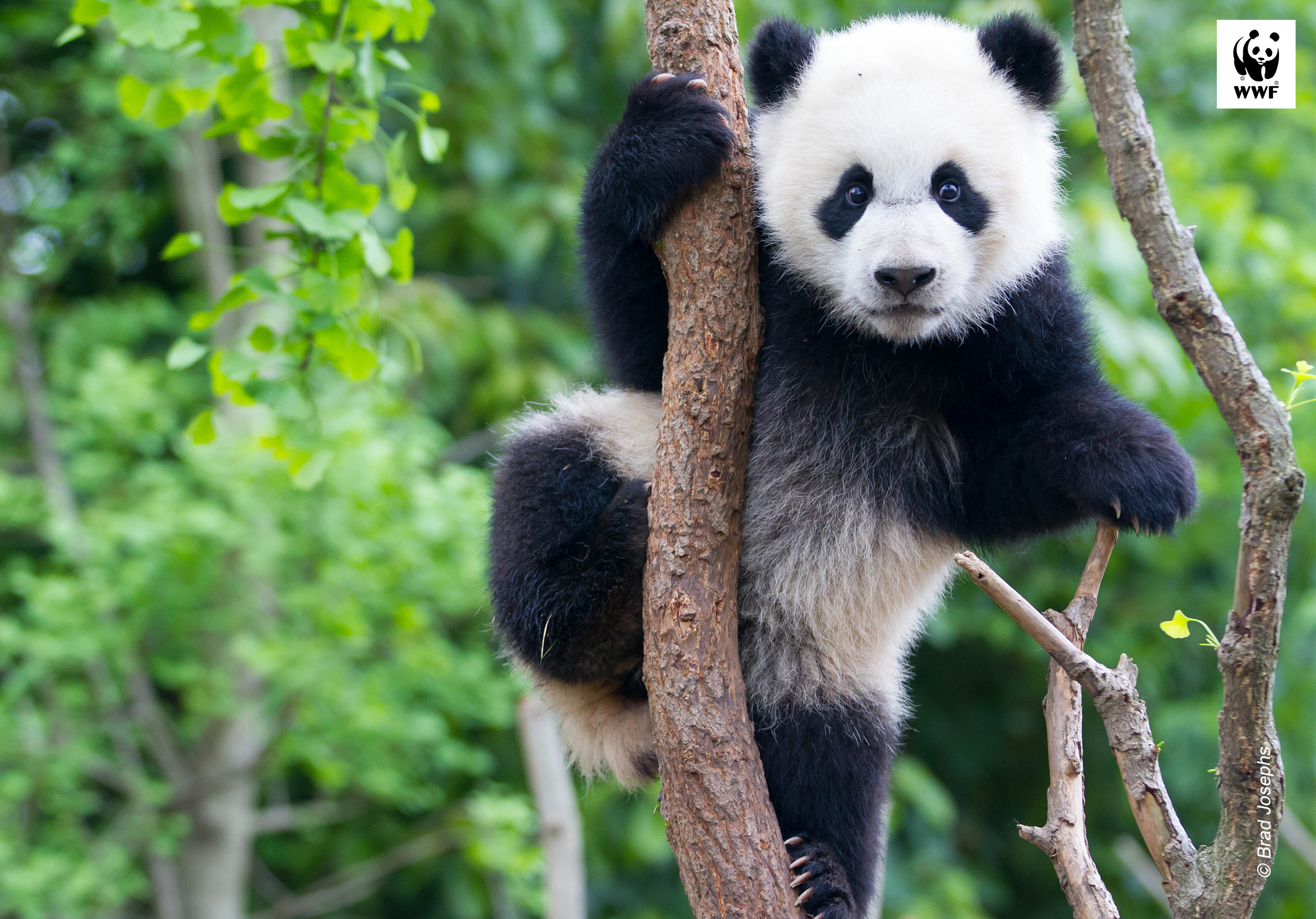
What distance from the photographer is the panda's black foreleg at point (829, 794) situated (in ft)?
7.51

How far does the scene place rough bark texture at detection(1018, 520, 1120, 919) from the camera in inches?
71.4

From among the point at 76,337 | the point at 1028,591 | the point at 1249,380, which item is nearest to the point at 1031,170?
the point at 1249,380

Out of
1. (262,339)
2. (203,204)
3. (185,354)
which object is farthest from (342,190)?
(203,204)

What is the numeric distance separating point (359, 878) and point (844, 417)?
3.38m

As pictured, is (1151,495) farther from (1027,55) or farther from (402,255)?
(402,255)

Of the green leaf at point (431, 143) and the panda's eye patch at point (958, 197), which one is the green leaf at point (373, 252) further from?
the panda's eye patch at point (958, 197)

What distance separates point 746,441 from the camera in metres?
2.20

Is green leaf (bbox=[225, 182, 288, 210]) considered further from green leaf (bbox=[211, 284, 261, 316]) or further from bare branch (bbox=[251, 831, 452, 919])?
bare branch (bbox=[251, 831, 452, 919])

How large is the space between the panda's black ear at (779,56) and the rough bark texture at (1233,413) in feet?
3.37

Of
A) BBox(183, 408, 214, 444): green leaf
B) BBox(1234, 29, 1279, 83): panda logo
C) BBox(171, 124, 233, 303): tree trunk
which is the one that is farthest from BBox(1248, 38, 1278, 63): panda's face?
BBox(171, 124, 233, 303): tree trunk

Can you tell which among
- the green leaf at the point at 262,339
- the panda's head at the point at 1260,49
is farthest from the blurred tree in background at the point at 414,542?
the green leaf at the point at 262,339

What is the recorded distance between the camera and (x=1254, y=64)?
369 centimetres

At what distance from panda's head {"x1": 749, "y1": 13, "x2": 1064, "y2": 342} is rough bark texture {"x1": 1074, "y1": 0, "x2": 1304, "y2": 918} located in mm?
620

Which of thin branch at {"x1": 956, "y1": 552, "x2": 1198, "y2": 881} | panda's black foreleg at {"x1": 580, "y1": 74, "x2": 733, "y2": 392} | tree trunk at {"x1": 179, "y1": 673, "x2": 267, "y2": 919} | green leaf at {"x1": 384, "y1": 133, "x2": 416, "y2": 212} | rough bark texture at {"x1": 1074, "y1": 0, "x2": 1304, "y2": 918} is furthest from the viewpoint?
tree trunk at {"x1": 179, "y1": 673, "x2": 267, "y2": 919}
